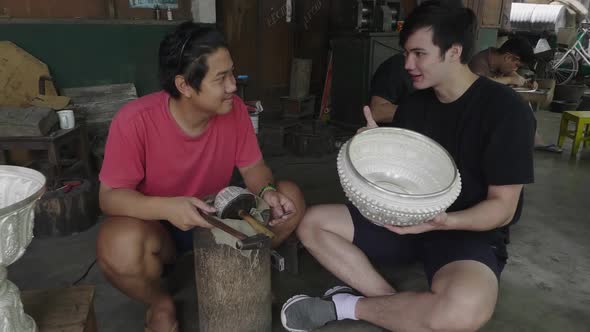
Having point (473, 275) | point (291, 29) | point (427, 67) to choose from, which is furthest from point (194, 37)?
point (291, 29)

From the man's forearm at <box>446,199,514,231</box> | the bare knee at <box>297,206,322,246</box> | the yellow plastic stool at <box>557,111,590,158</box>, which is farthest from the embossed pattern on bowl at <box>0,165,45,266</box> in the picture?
the yellow plastic stool at <box>557,111,590,158</box>

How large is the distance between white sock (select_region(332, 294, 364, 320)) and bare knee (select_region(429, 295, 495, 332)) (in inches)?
15.2

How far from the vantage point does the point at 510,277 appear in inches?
93.7

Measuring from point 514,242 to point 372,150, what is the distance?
1.67m

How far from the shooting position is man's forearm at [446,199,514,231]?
1530 mm

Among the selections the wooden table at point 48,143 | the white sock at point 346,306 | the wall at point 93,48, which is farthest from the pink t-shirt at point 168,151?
the wall at point 93,48

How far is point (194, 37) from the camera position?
168 centimetres

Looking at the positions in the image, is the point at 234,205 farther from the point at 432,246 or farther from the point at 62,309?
the point at 432,246

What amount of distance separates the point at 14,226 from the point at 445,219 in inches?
49.6

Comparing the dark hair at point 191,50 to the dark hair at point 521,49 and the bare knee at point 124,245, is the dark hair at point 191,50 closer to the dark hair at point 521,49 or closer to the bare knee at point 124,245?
the bare knee at point 124,245

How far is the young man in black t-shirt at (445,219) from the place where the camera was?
1.53 meters

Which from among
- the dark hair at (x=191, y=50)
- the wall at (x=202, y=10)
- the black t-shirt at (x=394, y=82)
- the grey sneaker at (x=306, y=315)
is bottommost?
the grey sneaker at (x=306, y=315)

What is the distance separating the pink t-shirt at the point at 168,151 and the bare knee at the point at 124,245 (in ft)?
0.59

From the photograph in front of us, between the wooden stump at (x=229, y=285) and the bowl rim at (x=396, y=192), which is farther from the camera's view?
the wooden stump at (x=229, y=285)
